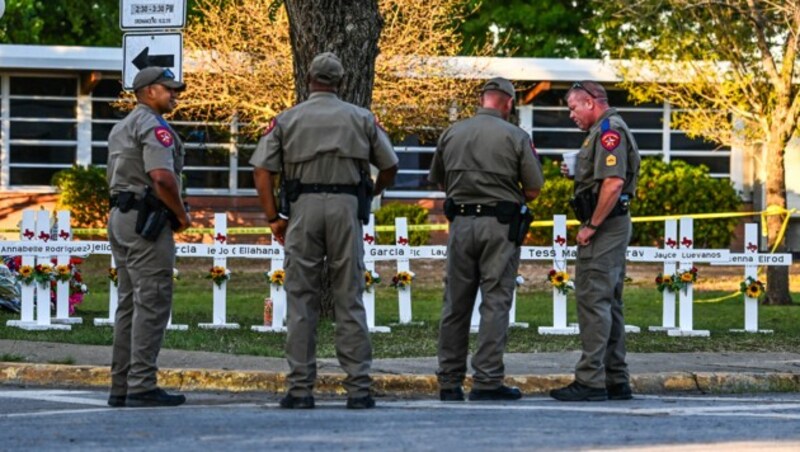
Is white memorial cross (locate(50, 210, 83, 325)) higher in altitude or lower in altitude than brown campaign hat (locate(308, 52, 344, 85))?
lower

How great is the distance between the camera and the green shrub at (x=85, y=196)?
99.2ft

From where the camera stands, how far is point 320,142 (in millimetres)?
9781

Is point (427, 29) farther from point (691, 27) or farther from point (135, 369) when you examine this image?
point (135, 369)

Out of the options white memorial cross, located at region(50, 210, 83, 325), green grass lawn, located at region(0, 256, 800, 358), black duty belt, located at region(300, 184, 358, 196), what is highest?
black duty belt, located at region(300, 184, 358, 196)

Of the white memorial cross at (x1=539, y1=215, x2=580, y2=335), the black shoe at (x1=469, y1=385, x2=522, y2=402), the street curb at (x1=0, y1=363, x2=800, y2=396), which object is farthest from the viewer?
the white memorial cross at (x1=539, y1=215, x2=580, y2=335)

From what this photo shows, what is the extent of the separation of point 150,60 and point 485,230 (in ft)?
14.2

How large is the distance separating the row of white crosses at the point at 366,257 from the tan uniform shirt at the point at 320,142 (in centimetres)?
570

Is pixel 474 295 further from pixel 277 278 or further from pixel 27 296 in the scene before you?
pixel 27 296

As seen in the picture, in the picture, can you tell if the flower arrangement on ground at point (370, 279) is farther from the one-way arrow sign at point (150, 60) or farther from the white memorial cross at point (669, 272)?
the one-way arrow sign at point (150, 60)

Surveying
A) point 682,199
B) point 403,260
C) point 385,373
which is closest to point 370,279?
point 403,260

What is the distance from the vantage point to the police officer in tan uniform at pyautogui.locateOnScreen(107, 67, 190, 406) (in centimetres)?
991

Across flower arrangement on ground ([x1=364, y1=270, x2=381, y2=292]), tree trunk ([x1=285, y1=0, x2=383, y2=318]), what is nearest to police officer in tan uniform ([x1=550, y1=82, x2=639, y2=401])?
tree trunk ([x1=285, y1=0, x2=383, y2=318])

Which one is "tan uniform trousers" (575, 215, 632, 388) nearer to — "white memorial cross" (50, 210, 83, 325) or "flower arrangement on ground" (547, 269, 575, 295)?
"flower arrangement on ground" (547, 269, 575, 295)

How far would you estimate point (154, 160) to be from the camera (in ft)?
32.3
